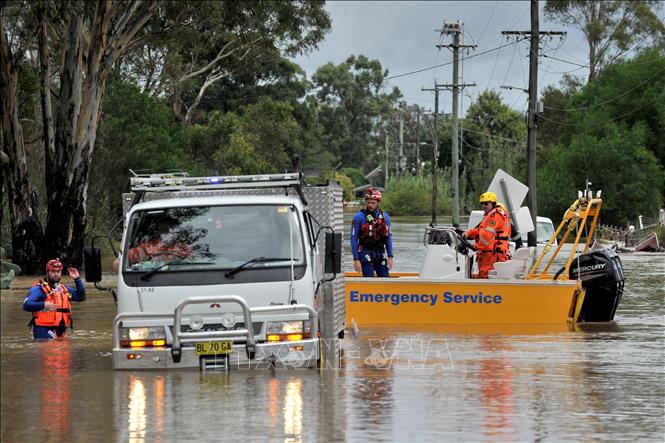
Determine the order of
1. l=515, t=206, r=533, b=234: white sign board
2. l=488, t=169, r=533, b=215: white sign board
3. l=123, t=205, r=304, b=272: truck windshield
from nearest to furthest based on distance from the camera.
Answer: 1. l=123, t=205, r=304, b=272: truck windshield
2. l=488, t=169, r=533, b=215: white sign board
3. l=515, t=206, r=533, b=234: white sign board

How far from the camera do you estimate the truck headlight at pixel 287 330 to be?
11414 millimetres

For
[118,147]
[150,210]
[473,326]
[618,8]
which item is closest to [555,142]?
[618,8]

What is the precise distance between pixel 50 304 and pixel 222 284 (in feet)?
10.7

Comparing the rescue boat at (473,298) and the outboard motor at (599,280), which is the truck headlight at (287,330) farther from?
the outboard motor at (599,280)

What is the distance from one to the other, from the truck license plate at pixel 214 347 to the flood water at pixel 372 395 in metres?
0.20

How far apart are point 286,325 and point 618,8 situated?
228ft

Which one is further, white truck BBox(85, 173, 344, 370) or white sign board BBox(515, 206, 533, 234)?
white sign board BBox(515, 206, 533, 234)

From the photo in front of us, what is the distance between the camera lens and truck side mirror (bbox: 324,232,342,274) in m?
12.0

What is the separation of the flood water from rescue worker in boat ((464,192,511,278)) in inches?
68.7

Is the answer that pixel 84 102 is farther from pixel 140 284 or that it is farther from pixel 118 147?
pixel 140 284

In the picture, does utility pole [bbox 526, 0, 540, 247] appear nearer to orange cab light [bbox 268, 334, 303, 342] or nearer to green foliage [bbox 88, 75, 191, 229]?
green foliage [bbox 88, 75, 191, 229]

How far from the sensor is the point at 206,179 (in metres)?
13.3

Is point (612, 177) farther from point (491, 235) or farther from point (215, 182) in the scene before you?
point (215, 182)

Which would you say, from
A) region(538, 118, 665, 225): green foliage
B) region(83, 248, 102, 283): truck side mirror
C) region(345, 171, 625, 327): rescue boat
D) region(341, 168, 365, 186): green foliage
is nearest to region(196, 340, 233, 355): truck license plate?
region(83, 248, 102, 283): truck side mirror
